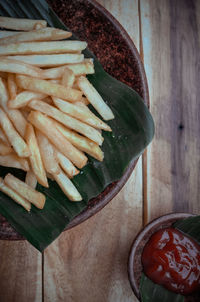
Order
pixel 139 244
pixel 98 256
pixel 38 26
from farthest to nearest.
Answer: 1. pixel 98 256
2. pixel 139 244
3. pixel 38 26

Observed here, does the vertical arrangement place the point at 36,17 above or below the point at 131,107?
above

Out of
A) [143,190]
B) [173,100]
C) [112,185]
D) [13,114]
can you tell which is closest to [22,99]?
[13,114]

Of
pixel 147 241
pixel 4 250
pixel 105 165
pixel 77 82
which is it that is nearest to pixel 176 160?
pixel 147 241

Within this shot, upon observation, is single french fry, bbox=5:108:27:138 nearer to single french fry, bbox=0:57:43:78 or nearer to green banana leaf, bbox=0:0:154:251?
single french fry, bbox=0:57:43:78

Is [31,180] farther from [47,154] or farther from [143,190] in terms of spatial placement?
[143,190]

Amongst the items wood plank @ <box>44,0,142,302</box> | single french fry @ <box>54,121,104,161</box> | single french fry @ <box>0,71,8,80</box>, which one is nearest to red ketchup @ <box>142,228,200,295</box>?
wood plank @ <box>44,0,142,302</box>

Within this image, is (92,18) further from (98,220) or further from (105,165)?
(98,220)

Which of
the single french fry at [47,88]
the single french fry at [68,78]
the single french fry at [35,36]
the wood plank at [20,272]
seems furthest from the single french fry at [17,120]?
the wood plank at [20,272]
